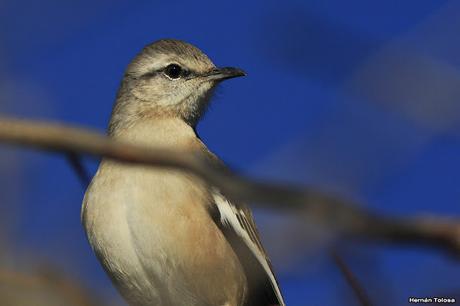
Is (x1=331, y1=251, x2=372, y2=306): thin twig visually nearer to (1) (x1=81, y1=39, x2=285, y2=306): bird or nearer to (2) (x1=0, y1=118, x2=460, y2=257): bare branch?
(2) (x1=0, y1=118, x2=460, y2=257): bare branch

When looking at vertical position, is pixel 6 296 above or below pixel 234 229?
below

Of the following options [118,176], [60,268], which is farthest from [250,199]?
[118,176]

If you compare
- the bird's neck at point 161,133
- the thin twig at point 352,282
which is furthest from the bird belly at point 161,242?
the thin twig at point 352,282

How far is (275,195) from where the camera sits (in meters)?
0.80

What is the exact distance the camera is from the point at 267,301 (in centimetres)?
564

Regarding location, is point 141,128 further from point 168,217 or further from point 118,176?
point 168,217

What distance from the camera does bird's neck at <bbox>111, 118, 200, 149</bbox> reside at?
20.4 feet

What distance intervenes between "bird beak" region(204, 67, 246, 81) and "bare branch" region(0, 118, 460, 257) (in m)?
6.32

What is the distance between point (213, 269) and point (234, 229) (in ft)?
1.56

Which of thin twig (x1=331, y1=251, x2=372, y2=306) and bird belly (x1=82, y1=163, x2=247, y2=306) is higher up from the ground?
bird belly (x1=82, y1=163, x2=247, y2=306)

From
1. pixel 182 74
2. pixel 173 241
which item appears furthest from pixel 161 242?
pixel 182 74

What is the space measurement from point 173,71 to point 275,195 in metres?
6.56

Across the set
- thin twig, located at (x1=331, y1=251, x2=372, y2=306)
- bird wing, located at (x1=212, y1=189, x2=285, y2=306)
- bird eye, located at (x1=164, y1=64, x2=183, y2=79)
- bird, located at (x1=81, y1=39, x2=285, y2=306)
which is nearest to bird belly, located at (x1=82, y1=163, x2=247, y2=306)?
bird, located at (x1=81, y1=39, x2=285, y2=306)

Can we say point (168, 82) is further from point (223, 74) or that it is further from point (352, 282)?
point (352, 282)
